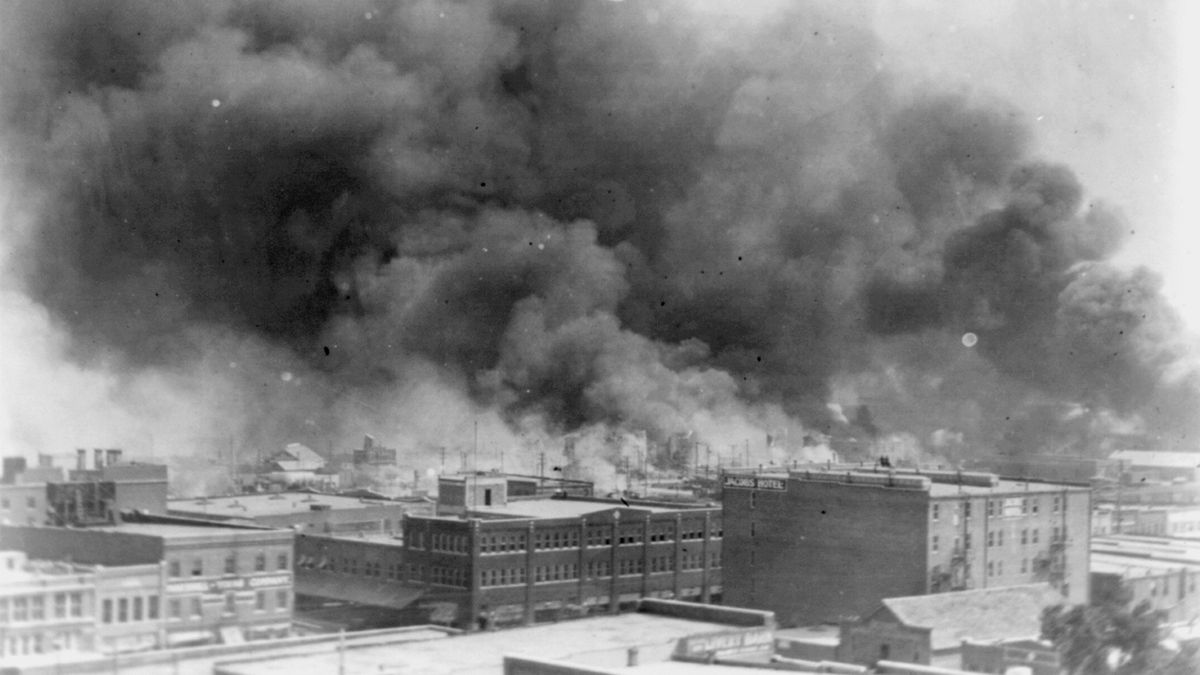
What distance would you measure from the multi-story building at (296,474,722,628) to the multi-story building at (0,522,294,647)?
7492 millimetres

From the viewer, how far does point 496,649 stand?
2344cm

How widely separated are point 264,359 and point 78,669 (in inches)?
1427

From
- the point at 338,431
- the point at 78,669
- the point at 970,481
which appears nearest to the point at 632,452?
the point at 338,431

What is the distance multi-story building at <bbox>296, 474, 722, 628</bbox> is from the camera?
32156mm

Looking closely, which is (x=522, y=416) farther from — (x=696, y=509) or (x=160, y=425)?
(x=696, y=509)

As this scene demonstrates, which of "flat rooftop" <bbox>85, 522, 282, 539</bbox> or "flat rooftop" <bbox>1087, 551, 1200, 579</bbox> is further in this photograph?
"flat rooftop" <bbox>1087, 551, 1200, 579</bbox>

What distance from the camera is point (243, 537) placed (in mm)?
23141

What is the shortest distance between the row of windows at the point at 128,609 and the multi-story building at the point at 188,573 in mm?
13

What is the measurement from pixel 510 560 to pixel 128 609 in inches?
545

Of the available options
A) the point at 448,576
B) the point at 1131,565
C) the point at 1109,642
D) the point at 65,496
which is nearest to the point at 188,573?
the point at 65,496

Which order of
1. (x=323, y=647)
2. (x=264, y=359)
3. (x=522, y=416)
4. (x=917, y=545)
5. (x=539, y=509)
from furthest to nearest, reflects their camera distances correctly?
(x=522, y=416) < (x=264, y=359) < (x=539, y=509) < (x=917, y=545) < (x=323, y=647)

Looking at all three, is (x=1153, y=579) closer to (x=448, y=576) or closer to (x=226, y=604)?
(x=448, y=576)

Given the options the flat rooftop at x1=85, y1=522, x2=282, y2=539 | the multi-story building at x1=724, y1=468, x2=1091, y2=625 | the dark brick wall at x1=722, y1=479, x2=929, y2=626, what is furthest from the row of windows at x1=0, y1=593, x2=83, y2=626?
the multi-story building at x1=724, y1=468, x2=1091, y2=625

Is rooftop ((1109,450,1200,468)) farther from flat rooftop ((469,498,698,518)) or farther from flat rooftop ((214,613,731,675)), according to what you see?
flat rooftop ((214,613,731,675))
